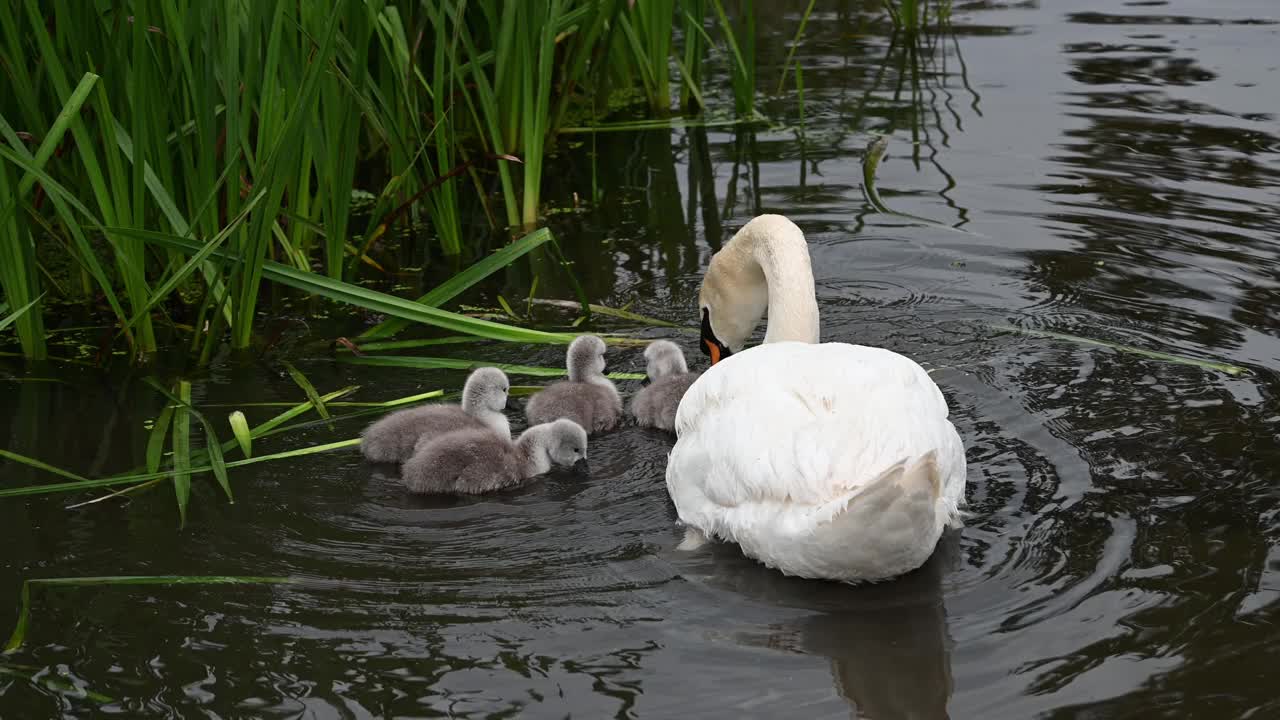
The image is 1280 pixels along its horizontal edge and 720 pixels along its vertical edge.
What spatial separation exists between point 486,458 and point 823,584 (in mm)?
1419

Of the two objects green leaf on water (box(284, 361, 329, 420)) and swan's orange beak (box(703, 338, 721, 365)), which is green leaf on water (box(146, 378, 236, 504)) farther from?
swan's orange beak (box(703, 338, 721, 365))

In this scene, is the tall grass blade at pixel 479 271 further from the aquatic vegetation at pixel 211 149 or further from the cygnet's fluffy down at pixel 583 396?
the cygnet's fluffy down at pixel 583 396

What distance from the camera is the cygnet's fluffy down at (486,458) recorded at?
519 cm

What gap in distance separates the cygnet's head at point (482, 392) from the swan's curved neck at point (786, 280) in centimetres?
111

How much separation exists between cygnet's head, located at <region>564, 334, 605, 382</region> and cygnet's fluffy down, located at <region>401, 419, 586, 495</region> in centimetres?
57

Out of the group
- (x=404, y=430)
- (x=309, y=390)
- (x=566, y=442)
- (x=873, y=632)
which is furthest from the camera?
(x=309, y=390)

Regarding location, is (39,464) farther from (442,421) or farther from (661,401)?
(661,401)

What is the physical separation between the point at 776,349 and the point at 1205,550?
59.1 inches

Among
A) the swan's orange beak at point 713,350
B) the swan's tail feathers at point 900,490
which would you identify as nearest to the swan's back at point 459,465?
the swan's orange beak at point 713,350

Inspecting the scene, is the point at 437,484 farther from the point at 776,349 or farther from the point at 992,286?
the point at 992,286

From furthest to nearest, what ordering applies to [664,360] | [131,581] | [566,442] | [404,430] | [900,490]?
[664,360]
[404,430]
[566,442]
[131,581]
[900,490]

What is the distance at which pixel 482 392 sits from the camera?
5.69m

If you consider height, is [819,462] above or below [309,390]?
above

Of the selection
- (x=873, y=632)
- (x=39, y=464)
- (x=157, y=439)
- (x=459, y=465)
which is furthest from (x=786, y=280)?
(x=39, y=464)
